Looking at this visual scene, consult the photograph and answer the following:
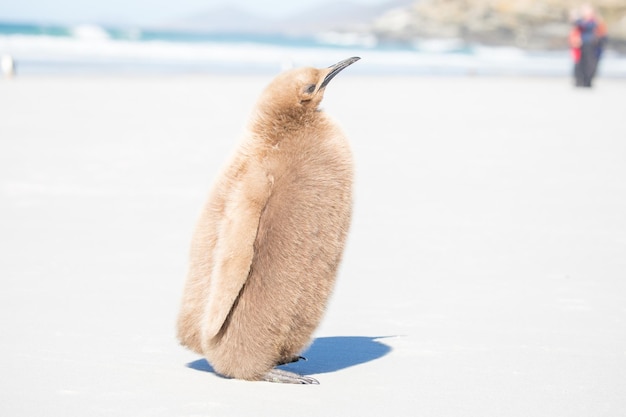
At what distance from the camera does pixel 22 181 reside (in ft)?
29.9

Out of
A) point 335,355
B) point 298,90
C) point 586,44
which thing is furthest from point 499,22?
point 298,90

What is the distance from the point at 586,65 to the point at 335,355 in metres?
20.9

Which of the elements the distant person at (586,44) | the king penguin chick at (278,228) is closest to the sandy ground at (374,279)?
the king penguin chick at (278,228)

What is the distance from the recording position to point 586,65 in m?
23.8

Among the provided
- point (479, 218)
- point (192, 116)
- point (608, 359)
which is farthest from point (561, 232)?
point (192, 116)

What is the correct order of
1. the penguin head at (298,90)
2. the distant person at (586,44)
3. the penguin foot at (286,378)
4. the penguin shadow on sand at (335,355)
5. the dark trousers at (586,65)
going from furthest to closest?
the dark trousers at (586,65) < the distant person at (586,44) < the penguin shadow on sand at (335,355) < the penguin foot at (286,378) < the penguin head at (298,90)

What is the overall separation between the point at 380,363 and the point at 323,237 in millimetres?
718

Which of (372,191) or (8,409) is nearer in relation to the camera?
(8,409)

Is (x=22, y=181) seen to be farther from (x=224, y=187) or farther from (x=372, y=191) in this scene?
(x=224, y=187)

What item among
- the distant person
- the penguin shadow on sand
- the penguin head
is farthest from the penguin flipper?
the distant person

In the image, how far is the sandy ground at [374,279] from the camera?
12.2 feet

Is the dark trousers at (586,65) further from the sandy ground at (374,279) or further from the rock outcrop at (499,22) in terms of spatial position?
the rock outcrop at (499,22)

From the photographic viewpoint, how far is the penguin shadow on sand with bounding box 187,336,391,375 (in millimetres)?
4086

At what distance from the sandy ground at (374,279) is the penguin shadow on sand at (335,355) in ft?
0.05
